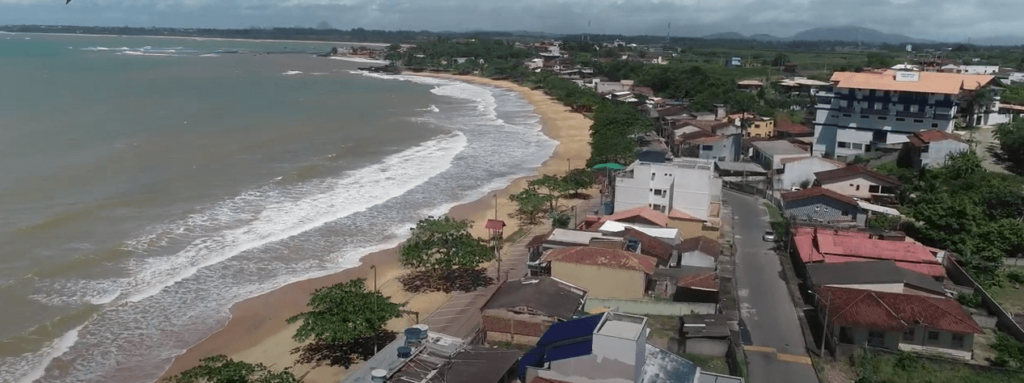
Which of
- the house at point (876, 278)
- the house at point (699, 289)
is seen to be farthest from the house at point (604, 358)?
the house at point (876, 278)

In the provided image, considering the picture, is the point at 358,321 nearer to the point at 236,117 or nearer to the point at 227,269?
the point at 227,269

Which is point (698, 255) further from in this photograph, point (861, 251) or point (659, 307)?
point (861, 251)

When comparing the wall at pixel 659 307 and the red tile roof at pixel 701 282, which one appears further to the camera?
the red tile roof at pixel 701 282

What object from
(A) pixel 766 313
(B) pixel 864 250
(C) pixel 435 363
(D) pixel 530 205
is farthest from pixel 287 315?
(B) pixel 864 250

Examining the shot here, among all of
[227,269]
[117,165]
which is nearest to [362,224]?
[227,269]

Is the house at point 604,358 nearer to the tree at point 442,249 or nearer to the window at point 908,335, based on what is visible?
the window at point 908,335

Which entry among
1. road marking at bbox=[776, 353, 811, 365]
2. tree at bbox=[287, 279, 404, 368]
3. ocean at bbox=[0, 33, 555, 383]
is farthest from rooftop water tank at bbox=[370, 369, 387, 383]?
road marking at bbox=[776, 353, 811, 365]

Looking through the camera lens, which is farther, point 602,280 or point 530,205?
point 530,205

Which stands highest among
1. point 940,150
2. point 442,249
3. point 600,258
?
point 940,150
